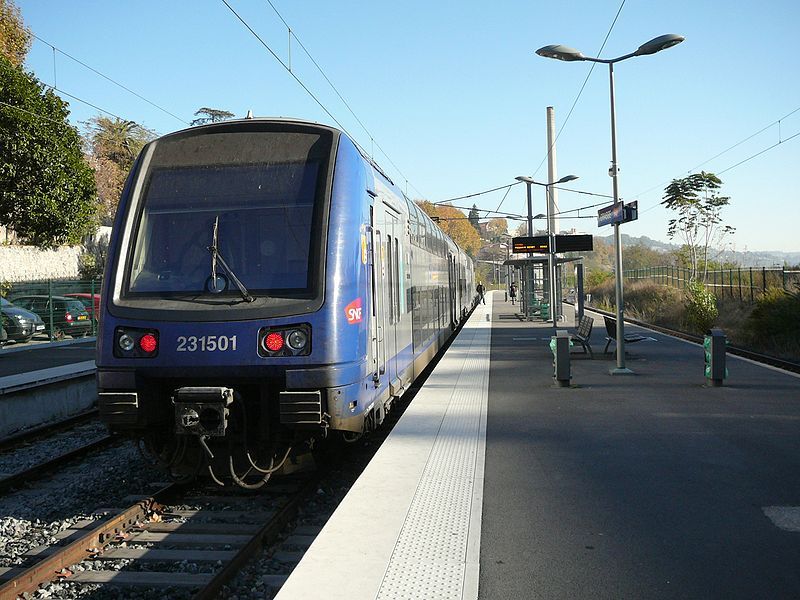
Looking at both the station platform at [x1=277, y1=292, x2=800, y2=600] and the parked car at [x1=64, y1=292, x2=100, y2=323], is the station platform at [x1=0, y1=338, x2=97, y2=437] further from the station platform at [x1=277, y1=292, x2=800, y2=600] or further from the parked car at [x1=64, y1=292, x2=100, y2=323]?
the parked car at [x1=64, y1=292, x2=100, y2=323]

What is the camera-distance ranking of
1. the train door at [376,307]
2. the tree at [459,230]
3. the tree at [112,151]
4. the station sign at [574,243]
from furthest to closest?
the tree at [459,230] → the tree at [112,151] → the station sign at [574,243] → the train door at [376,307]

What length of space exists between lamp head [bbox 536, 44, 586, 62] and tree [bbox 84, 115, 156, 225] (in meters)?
47.5

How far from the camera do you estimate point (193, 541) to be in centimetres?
622

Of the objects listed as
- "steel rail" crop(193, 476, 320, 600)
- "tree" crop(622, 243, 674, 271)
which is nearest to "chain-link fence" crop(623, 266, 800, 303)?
"steel rail" crop(193, 476, 320, 600)

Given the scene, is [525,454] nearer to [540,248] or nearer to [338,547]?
[338,547]

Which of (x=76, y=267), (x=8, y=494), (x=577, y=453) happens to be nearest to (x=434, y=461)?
(x=577, y=453)

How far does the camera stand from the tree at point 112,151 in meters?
57.2

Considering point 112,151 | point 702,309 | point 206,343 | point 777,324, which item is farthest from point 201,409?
point 112,151

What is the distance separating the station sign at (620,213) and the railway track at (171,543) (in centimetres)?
781

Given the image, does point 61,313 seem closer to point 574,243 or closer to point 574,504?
point 574,243

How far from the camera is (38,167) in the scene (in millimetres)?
27516

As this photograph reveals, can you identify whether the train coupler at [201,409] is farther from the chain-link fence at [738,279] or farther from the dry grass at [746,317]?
the chain-link fence at [738,279]

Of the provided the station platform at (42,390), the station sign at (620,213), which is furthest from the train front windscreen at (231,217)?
the station sign at (620,213)

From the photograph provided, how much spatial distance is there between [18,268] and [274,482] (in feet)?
86.7
